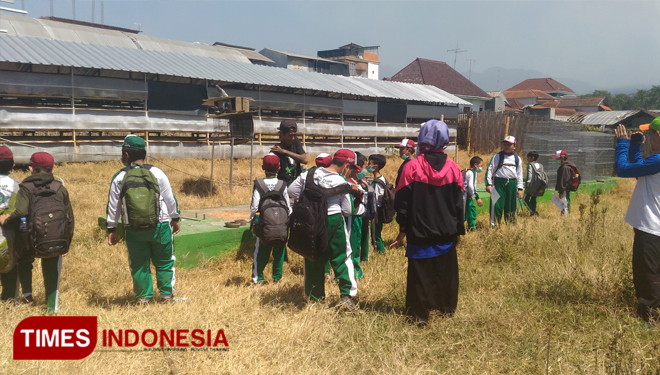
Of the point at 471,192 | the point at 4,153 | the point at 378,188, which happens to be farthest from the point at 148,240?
the point at 471,192

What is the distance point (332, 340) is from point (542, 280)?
2763 millimetres

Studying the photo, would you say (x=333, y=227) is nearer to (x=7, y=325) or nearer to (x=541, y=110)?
(x=7, y=325)

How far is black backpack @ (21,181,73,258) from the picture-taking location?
14.2ft

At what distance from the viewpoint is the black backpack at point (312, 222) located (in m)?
4.45

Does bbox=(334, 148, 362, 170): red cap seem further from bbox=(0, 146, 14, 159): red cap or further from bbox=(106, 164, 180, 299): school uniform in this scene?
bbox=(0, 146, 14, 159): red cap

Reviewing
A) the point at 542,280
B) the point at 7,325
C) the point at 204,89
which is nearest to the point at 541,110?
the point at 204,89

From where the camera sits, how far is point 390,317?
4328 mm

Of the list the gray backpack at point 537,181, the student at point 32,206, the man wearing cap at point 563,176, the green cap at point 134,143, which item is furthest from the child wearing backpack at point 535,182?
the student at point 32,206

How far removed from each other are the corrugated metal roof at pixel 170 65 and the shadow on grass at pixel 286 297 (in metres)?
10.2

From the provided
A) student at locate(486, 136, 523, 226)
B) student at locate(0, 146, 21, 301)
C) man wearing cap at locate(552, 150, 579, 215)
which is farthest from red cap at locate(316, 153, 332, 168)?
man wearing cap at locate(552, 150, 579, 215)

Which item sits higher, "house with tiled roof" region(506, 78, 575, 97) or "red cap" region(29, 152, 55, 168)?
"house with tiled roof" region(506, 78, 575, 97)

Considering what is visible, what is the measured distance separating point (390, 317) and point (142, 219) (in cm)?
252

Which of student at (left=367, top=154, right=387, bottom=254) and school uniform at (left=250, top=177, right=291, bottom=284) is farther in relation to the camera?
student at (left=367, top=154, right=387, bottom=254)

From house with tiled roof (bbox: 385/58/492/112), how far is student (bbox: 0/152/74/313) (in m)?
40.1
